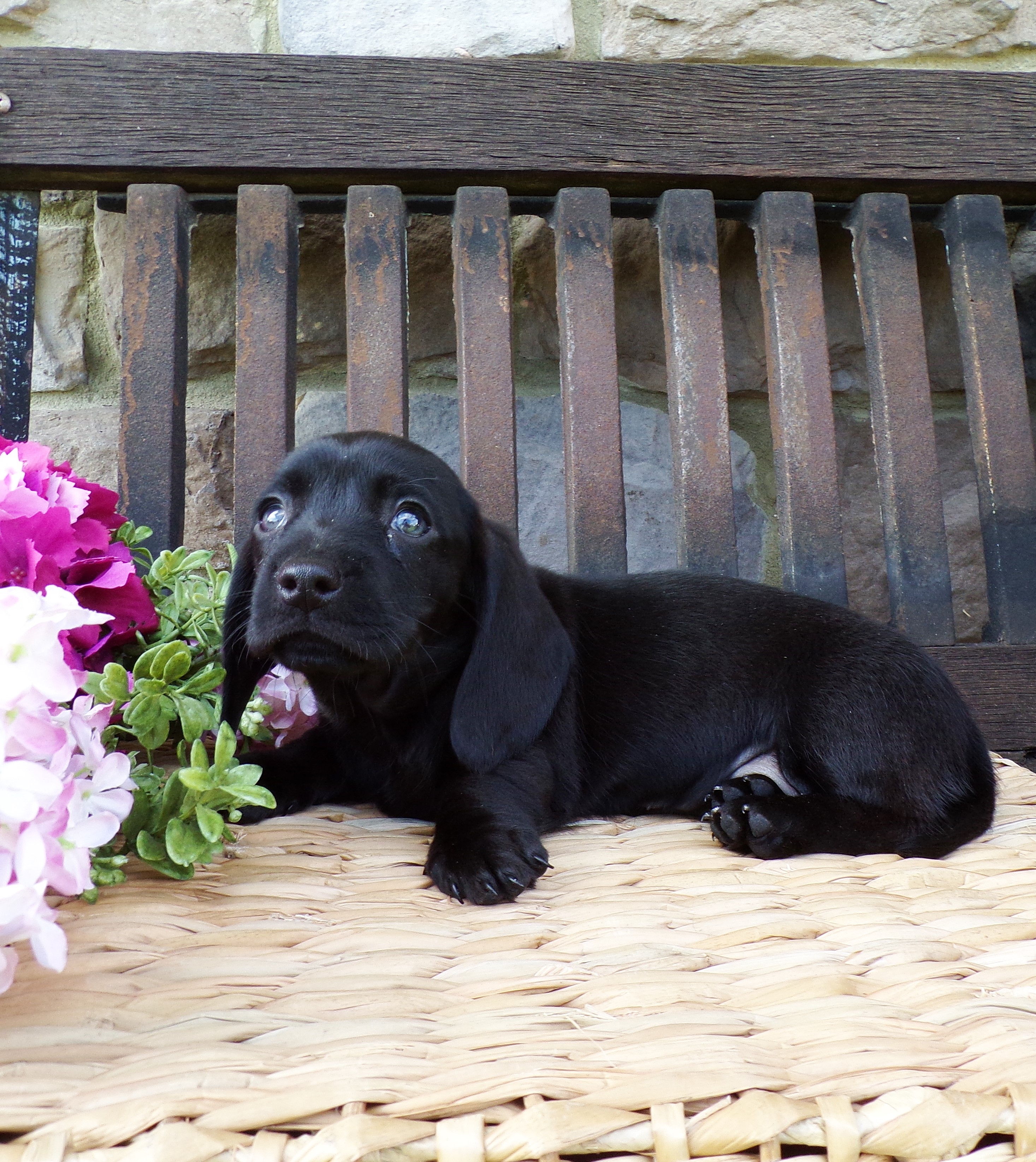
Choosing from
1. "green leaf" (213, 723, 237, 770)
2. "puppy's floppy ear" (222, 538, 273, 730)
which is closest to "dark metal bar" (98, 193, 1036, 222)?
"puppy's floppy ear" (222, 538, 273, 730)

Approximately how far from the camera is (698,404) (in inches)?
66.5

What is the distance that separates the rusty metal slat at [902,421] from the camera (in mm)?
1657

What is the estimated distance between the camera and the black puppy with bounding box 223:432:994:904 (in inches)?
48.3

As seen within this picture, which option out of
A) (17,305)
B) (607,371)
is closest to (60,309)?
(17,305)

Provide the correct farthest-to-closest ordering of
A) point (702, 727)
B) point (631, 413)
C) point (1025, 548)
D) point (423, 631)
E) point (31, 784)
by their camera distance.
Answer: point (631, 413) < point (1025, 548) < point (702, 727) < point (423, 631) < point (31, 784)

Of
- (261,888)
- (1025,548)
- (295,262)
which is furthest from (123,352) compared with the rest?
(1025,548)

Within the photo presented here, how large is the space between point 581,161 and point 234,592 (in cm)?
93

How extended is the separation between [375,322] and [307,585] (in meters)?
0.65

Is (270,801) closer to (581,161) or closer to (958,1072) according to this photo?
(958,1072)

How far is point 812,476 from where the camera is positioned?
169 cm

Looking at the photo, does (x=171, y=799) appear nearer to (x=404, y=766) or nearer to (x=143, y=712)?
(x=143, y=712)

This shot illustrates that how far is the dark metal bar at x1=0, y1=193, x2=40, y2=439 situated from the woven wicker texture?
93 cm

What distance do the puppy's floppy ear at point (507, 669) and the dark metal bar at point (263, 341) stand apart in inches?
16.8

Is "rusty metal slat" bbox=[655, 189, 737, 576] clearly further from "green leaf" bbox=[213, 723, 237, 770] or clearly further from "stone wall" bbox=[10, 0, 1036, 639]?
"green leaf" bbox=[213, 723, 237, 770]
